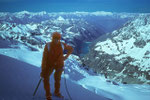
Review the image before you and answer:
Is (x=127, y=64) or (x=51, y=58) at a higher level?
(x=51, y=58)

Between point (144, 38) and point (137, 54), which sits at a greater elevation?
point (144, 38)

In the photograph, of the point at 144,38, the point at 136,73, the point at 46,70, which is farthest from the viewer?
the point at 144,38

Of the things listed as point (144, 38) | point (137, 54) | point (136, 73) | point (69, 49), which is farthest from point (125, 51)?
point (69, 49)

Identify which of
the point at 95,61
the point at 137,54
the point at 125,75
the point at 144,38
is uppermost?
the point at 144,38

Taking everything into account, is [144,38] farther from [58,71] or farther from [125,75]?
[58,71]

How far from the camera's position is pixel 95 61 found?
108000 mm

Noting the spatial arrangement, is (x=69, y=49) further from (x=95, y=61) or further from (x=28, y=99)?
(x=95, y=61)

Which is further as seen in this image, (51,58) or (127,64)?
(127,64)

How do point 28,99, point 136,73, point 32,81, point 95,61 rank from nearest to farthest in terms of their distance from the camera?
1. point 28,99
2. point 32,81
3. point 136,73
4. point 95,61

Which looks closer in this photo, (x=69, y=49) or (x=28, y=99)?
(x=28, y=99)

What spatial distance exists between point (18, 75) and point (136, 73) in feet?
268

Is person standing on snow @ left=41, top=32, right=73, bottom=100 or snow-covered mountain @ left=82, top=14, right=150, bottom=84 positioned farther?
snow-covered mountain @ left=82, top=14, right=150, bottom=84

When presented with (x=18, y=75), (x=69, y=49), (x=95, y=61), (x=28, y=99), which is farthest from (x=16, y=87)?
(x=95, y=61)

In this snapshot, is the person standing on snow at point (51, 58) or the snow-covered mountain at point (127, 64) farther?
the snow-covered mountain at point (127, 64)
